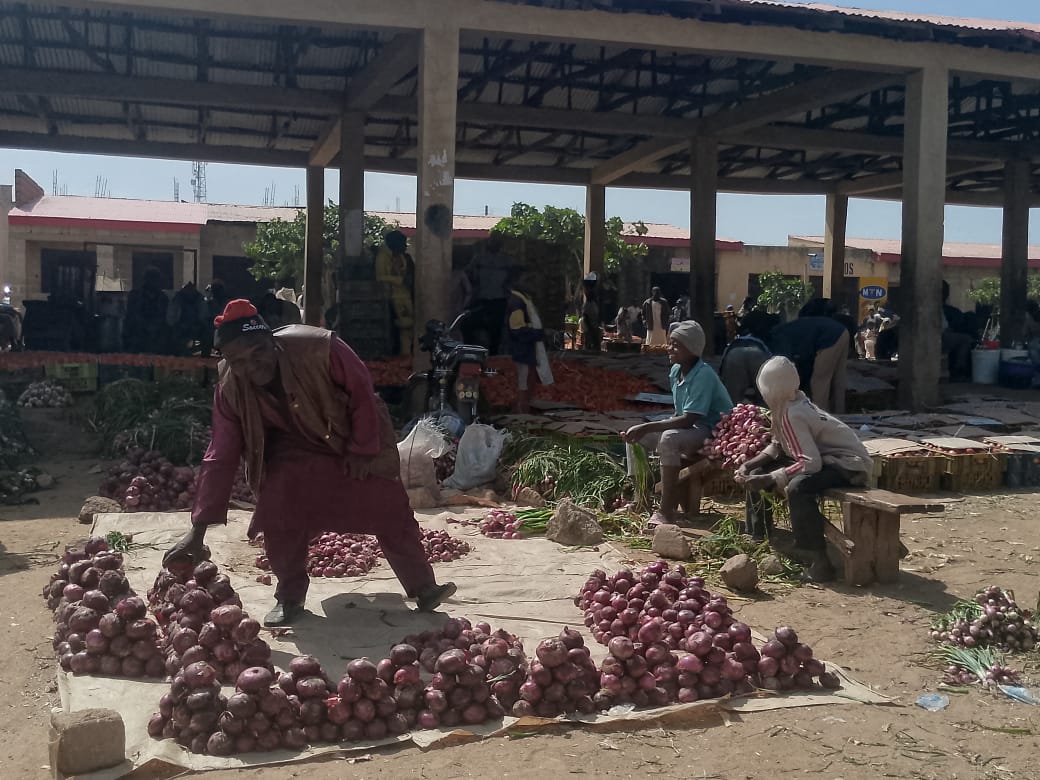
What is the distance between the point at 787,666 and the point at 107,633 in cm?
247

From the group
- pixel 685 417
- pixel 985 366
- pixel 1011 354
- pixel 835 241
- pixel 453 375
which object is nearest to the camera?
pixel 685 417

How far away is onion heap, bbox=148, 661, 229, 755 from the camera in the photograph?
10.3 ft

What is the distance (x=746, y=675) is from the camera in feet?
12.1

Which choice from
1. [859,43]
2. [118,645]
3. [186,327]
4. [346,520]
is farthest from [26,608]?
[859,43]

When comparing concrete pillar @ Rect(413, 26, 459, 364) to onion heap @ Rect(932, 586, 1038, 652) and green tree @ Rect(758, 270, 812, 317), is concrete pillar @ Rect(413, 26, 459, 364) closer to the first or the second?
onion heap @ Rect(932, 586, 1038, 652)

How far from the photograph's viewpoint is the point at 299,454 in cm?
427

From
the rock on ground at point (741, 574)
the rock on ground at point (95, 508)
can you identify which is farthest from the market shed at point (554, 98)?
the rock on ground at point (741, 574)

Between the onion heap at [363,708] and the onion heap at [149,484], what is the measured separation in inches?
154

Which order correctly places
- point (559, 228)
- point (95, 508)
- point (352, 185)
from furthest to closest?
point (559, 228) < point (352, 185) < point (95, 508)

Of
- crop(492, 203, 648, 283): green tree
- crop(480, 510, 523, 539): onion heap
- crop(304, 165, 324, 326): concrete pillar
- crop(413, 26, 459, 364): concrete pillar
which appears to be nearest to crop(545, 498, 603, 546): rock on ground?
crop(480, 510, 523, 539): onion heap

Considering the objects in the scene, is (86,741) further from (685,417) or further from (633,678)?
(685,417)

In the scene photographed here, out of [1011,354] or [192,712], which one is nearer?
[192,712]

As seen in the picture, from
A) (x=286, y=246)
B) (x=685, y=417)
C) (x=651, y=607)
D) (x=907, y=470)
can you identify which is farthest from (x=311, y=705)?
(x=286, y=246)

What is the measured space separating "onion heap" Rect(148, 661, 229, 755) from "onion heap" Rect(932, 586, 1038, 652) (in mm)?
2966
